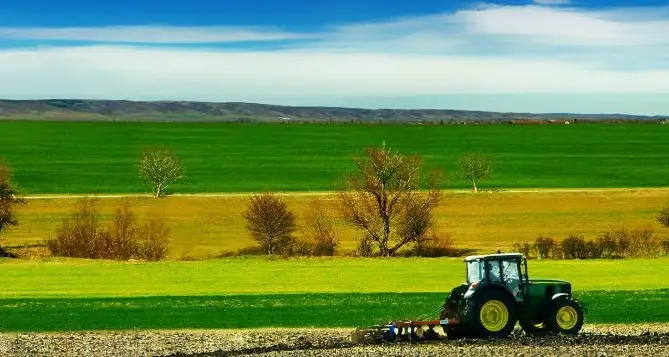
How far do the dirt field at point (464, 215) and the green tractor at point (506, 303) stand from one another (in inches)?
1817

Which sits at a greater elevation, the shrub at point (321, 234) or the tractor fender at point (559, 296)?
the tractor fender at point (559, 296)

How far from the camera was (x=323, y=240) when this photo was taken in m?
71.4

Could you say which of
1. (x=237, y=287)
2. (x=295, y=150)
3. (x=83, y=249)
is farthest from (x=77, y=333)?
(x=295, y=150)

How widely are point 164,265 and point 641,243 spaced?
1204 inches

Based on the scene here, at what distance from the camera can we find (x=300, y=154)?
6078 inches

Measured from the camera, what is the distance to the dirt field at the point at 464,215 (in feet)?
264

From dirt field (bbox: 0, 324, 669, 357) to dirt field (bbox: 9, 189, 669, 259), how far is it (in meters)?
44.3

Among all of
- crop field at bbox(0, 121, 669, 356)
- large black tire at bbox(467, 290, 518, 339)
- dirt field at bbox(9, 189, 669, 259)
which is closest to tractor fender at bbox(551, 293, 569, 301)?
large black tire at bbox(467, 290, 518, 339)

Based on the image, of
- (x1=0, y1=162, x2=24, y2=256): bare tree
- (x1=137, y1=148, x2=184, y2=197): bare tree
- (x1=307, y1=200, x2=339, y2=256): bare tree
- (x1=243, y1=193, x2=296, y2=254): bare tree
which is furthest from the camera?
(x1=137, y1=148, x2=184, y2=197): bare tree

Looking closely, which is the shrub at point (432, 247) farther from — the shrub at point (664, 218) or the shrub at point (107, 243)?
the shrub at point (664, 218)

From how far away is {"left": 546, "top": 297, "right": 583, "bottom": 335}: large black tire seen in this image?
26.0 m

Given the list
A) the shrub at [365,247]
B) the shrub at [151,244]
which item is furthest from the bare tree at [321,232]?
the shrub at [151,244]

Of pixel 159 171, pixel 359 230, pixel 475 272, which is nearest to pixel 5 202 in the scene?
pixel 359 230

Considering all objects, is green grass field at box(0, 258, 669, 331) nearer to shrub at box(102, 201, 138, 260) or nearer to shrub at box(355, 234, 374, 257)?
shrub at box(102, 201, 138, 260)
